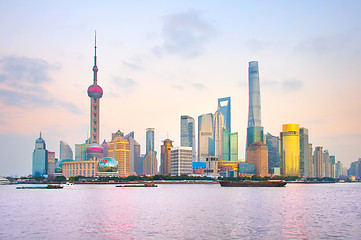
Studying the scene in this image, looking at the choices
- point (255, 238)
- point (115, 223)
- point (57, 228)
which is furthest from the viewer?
point (115, 223)

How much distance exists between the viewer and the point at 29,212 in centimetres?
10112

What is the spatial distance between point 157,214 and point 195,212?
964 centimetres

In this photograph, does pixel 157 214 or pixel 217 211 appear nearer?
pixel 157 214

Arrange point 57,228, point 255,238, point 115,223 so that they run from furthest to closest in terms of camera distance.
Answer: point 115,223
point 57,228
point 255,238

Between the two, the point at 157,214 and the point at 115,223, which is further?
the point at 157,214

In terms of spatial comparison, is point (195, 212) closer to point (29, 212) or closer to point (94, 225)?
point (94, 225)

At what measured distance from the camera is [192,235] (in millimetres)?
65312

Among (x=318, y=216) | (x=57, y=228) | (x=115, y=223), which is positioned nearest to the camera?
(x=57, y=228)

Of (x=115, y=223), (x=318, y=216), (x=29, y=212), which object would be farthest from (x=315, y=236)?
(x=29, y=212)

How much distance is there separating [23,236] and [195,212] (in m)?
44.3

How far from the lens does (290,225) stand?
77.2 metres

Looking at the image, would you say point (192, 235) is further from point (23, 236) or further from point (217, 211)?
point (217, 211)

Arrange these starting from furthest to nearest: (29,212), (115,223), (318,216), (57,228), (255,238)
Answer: (29,212) → (318,216) → (115,223) → (57,228) → (255,238)

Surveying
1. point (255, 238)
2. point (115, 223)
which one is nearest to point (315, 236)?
point (255, 238)
